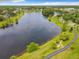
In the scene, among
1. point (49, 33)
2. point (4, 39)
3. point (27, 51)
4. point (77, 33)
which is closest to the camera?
point (27, 51)

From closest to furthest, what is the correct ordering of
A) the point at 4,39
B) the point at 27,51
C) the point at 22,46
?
the point at 27,51 < the point at 22,46 < the point at 4,39

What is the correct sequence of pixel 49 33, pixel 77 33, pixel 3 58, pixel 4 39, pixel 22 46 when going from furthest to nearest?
pixel 49 33, pixel 77 33, pixel 4 39, pixel 22 46, pixel 3 58

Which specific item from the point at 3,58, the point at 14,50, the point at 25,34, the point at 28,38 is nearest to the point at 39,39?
the point at 28,38

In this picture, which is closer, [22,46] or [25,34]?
[22,46]

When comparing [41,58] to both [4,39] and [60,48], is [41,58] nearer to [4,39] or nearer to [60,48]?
[60,48]

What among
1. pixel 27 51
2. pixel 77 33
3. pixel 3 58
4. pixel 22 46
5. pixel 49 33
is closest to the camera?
pixel 3 58

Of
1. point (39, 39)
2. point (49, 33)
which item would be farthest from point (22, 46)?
point (49, 33)

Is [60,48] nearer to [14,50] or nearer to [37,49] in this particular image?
[37,49]

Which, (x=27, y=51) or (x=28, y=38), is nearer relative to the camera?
(x=27, y=51)

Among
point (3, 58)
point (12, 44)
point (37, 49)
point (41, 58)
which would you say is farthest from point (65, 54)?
point (12, 44)
